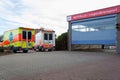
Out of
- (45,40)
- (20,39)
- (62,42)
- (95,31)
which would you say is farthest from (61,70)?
(62,42)

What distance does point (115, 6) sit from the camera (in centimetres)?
1989

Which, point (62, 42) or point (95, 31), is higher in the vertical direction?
point (95, 31)

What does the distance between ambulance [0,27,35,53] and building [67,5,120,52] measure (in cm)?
605

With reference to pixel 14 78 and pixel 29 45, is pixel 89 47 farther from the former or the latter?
pixel 14 78

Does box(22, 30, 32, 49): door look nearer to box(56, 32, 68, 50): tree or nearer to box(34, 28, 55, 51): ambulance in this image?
box(34, 28, 55, 51): ambulance

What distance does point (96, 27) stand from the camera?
2208cm

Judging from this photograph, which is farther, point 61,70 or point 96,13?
point 96,13

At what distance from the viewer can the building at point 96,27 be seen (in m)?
20.0

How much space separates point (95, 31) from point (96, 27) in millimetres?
512

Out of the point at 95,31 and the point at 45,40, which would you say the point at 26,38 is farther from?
the point at 95,31

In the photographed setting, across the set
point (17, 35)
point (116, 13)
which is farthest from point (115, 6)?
point (17, 35)

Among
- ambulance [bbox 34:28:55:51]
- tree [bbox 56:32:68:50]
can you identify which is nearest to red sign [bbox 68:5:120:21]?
ambulance [bbox 34:28:55:51]

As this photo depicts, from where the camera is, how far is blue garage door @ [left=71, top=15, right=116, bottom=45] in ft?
67.1

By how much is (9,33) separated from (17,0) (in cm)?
849
